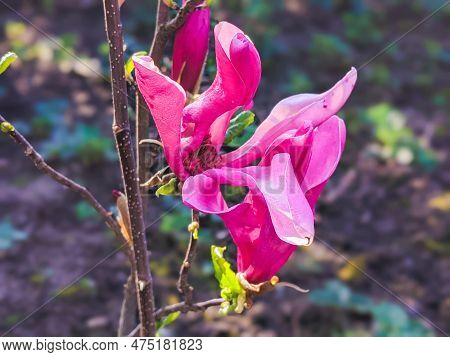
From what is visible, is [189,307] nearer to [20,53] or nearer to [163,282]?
[163,282]

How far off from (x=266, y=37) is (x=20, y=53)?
1.18 meters

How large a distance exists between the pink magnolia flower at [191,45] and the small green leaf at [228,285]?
266 millimetres

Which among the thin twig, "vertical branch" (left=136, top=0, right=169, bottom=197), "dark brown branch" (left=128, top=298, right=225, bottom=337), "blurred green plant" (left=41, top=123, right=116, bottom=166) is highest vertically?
"vertical branch" (left=136, top=0, right=169, bottom=197)

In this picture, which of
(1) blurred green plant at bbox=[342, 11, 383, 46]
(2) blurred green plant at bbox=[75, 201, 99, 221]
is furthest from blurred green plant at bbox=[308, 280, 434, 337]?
(1) blurred green plant at bbox=[342, 11, 383, 46]

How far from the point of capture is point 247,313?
2146mm

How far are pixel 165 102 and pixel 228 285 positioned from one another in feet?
0.93

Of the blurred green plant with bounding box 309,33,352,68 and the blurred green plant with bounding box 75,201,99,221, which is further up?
the blurred green plant with bounding box 75,201,99,221

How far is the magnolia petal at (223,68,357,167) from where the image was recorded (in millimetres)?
870

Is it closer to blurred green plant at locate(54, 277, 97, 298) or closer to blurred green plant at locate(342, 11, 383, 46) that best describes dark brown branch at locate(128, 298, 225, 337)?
blurred green plant at locate(54, 277, 97, 298)

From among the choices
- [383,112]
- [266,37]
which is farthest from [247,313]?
[266,37]

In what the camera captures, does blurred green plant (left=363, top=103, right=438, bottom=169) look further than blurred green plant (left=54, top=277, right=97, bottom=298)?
Yes

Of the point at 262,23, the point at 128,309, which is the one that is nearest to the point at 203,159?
the point at 128,309

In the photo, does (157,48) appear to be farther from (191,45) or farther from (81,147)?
(81,147)

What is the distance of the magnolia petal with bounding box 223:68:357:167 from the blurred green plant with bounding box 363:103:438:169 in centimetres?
209
